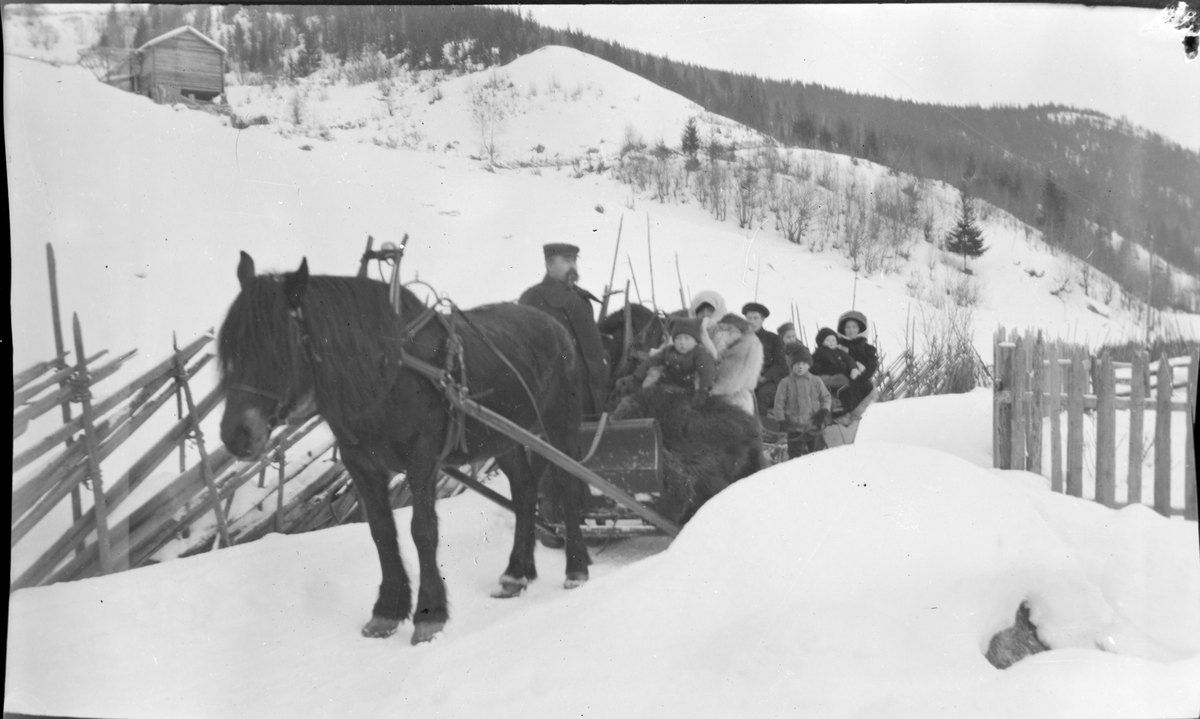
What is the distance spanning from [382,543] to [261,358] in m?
0.88

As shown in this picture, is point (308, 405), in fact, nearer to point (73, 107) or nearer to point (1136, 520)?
point (73, 107)

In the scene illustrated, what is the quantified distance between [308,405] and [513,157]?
48.6 inches

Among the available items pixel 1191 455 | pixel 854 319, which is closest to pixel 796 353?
pixel 854 319

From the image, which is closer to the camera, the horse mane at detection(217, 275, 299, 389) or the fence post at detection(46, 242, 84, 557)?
the horse mane at detection(217, 275, 299, 389)

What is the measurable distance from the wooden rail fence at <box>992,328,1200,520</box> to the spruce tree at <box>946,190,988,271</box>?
1.17ft

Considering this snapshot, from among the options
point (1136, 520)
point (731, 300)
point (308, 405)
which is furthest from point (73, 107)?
point (1136, 520)

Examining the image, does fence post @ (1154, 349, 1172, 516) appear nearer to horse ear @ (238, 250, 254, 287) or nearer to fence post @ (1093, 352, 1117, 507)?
fence post @ (1093, 352, 1117, 507)

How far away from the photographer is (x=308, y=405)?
3.04 m

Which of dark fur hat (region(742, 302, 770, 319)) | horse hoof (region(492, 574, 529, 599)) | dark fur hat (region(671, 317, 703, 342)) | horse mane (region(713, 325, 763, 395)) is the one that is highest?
dark fur hat (region(742, 302, 770, 319))

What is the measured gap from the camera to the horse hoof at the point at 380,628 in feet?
10.7

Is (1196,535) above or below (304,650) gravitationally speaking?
above

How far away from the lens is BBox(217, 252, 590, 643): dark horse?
9.57ft

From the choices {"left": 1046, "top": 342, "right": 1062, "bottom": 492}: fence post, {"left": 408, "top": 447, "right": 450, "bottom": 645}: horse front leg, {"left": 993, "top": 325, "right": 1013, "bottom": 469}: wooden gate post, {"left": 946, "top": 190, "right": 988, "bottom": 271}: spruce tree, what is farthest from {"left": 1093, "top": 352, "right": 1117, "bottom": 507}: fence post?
{"left": 408, "top": 447, "right": 450, "bottom": 645}: horse front leg

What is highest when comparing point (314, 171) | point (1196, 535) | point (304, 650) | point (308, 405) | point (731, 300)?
point (314, 171)
